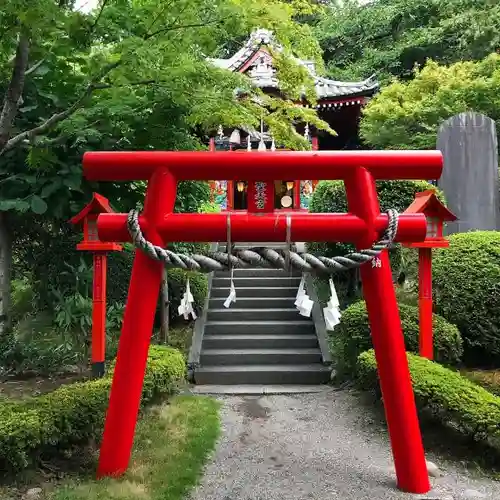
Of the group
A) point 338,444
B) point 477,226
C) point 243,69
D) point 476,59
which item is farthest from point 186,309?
point 476,59

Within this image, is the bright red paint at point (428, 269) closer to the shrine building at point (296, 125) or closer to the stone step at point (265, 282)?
the stone step at point (265, 282)

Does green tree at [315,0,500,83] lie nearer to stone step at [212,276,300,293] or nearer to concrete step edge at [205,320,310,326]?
stone step at [212,276,300,293]

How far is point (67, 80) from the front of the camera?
5.84m

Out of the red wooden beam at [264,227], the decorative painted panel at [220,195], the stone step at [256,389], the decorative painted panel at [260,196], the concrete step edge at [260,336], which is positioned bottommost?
the stone step at [256,389]

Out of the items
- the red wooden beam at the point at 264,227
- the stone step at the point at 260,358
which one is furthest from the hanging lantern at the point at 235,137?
the red wooden beam at the point at 264,227

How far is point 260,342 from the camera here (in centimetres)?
793

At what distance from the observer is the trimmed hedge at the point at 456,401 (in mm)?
4168

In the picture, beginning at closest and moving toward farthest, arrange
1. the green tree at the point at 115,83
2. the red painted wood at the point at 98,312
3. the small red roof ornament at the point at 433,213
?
the green tree at the point at 115,83 < the small red roof ornament at the point at 433,213 < the red painted wood at the point at 98,312

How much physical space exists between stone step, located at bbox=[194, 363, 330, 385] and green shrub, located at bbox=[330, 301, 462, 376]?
1.57 ft

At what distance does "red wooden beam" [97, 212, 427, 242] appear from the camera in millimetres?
3510

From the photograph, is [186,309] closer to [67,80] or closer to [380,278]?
[67,80]

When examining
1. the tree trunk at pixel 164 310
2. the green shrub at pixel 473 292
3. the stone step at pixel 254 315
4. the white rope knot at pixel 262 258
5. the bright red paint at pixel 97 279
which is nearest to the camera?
the white rope knot at pixel 262 258

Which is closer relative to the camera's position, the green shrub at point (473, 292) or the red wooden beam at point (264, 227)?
the red wooden beam at point (264, 227)

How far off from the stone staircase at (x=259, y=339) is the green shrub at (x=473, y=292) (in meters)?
1.92
